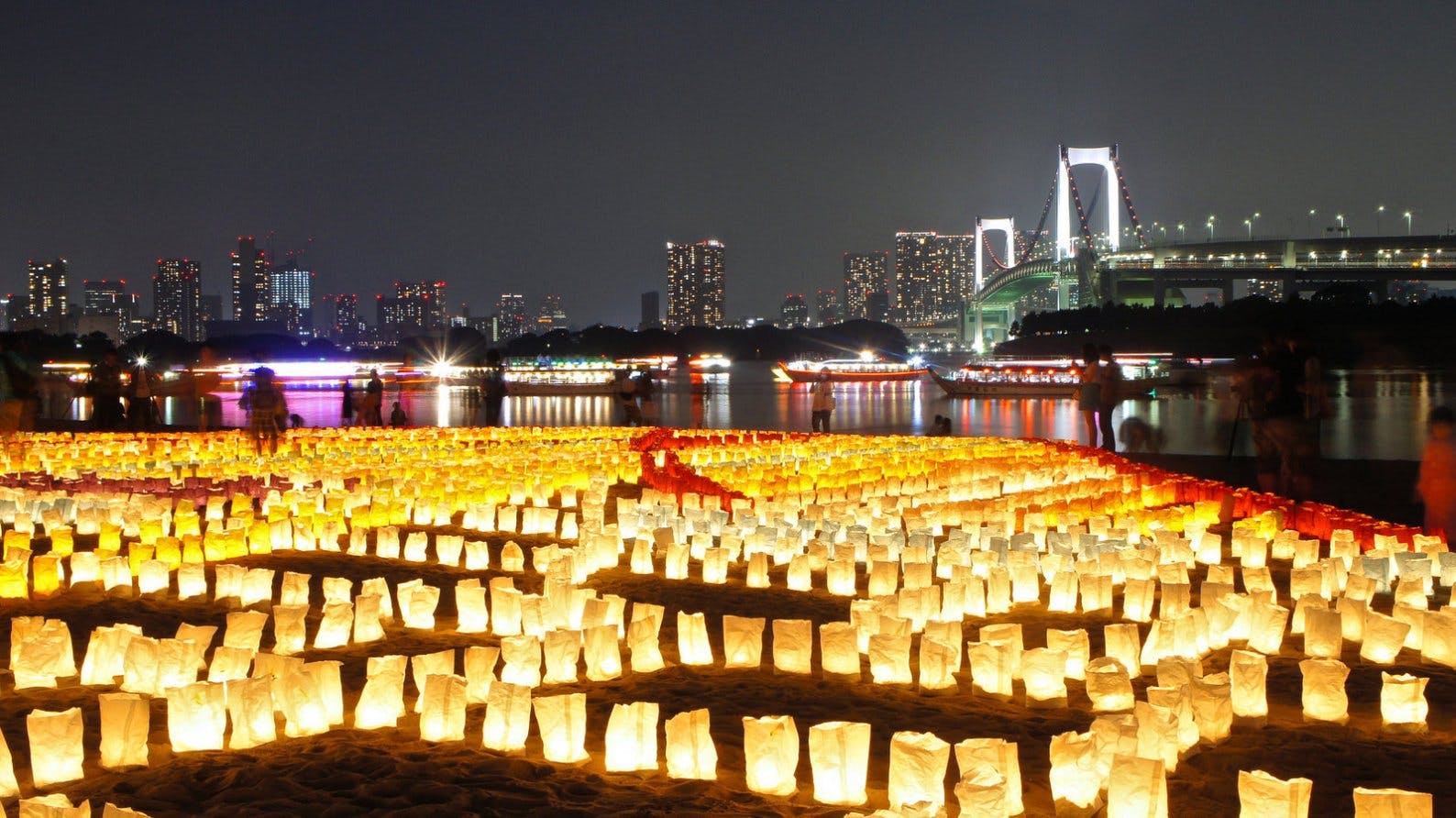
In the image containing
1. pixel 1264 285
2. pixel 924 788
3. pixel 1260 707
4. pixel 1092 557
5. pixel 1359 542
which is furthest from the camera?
pixel 1264 285

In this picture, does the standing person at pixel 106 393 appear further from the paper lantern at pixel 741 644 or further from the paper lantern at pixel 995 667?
the paper lantern at pixel 995 667

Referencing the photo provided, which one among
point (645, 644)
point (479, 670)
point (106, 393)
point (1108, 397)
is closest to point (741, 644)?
point (645, 644)

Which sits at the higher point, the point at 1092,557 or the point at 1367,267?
the point at 1367,267

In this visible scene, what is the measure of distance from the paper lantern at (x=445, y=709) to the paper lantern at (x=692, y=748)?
928mm

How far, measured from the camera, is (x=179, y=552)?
8453 mm

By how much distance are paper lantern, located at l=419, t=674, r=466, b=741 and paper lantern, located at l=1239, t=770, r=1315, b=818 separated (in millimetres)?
2858

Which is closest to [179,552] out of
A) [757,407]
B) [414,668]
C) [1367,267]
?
[414,668]

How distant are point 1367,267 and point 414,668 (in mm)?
108282

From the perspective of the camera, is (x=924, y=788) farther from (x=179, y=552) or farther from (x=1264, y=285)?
(x=1264, y=285)

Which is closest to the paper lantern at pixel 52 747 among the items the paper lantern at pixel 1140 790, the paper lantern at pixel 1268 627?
the paper lantern at pixel 1140 790

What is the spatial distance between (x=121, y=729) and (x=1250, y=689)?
445 centimetres

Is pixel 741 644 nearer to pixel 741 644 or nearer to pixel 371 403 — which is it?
pixel 741 644

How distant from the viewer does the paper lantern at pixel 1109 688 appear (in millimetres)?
5395

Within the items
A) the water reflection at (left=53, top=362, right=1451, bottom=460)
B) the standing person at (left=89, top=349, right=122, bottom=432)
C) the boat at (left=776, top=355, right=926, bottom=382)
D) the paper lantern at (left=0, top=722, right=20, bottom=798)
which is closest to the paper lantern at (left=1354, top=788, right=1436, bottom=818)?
the paper lantern at (left=0, top=722, right=20, bottom=798)
